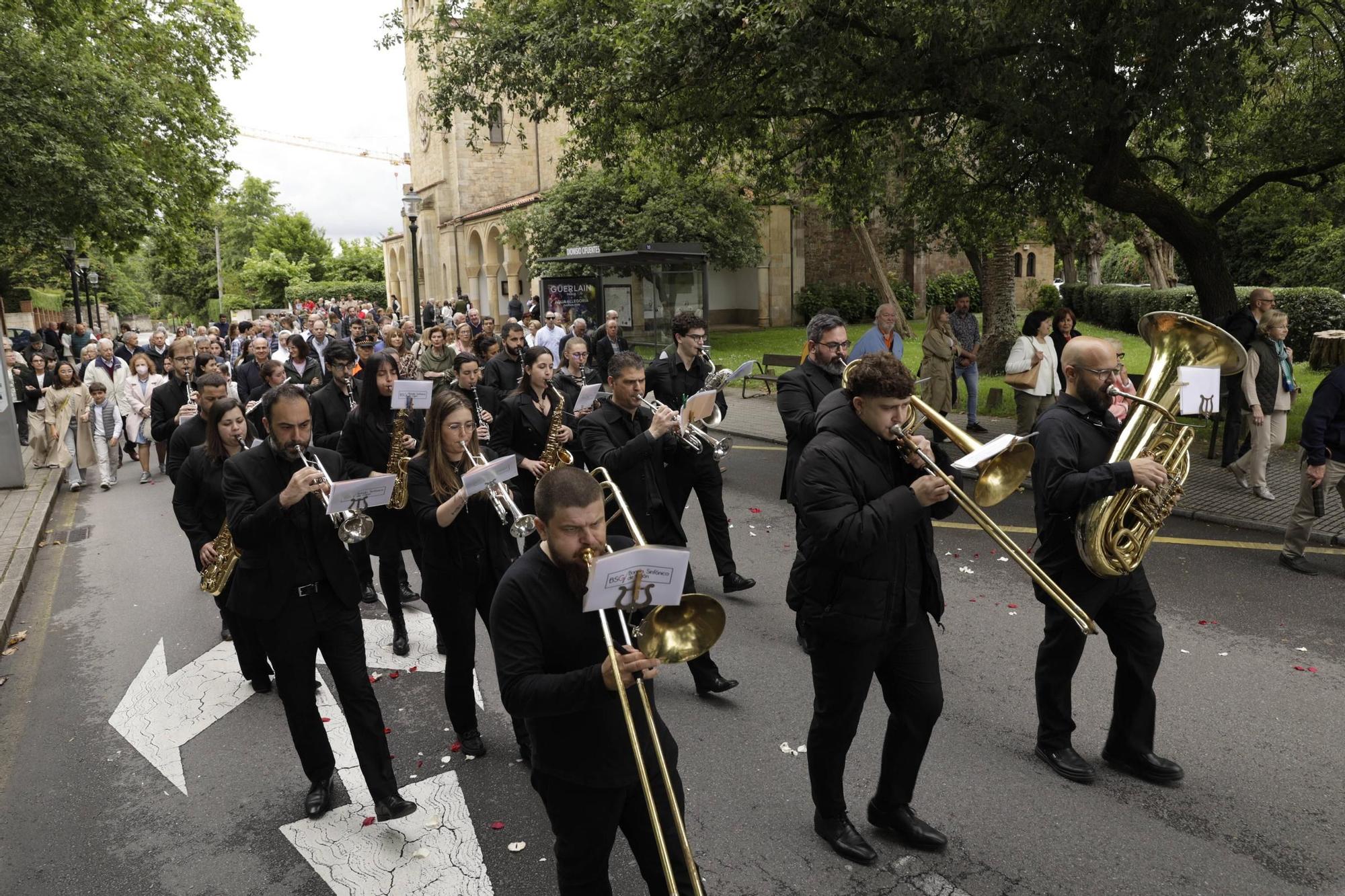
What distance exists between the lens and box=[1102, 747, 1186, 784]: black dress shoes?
438 centimetres

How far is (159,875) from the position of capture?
4.02 m

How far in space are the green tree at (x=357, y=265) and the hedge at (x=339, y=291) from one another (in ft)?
21.0

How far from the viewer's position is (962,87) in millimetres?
10070

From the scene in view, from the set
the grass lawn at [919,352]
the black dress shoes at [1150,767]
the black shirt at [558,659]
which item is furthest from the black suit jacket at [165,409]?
the grass lawn at [919,352]

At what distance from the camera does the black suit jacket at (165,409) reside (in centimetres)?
871

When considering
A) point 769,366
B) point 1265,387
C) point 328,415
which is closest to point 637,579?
point 328,415

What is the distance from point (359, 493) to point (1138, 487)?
3.38 meters

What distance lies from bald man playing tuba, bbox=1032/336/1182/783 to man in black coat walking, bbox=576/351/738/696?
183 centimetres

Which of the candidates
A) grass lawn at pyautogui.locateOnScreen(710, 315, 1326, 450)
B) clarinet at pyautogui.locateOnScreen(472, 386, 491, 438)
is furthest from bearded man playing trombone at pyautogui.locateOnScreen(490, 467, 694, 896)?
grass lawn at pyautogui.locateOnScreen(710, 315, 1326, 450)

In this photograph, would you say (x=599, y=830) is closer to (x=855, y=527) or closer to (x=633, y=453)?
(x=855, y=527)

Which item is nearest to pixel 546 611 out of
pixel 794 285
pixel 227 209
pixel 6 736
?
pixel 6 736

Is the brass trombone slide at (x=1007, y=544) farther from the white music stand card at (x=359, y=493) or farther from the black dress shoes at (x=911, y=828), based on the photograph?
the white music stand card at (x=359, y=493)

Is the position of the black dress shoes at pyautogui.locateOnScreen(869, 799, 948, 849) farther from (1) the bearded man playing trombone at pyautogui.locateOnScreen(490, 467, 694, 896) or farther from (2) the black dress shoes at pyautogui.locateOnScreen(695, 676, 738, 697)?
(2) the black dress shoes at pyautogui.locateOnScreen(695, 676, 738, 697)

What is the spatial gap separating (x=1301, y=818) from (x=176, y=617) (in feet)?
24.2
